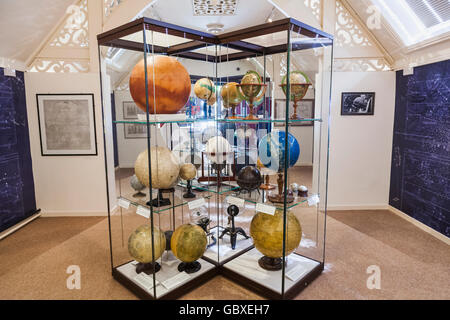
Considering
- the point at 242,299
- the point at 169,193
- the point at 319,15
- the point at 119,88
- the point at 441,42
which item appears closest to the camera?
the point at 242,299

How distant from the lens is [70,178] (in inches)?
161

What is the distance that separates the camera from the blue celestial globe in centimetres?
218

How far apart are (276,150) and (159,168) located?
2.81ft

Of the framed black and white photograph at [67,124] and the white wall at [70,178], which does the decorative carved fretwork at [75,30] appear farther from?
the framed black and white photograph at [67,124]

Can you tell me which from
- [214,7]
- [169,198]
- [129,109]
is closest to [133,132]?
[129,109]

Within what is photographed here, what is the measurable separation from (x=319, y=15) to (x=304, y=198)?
2798mm

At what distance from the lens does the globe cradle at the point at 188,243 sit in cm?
231

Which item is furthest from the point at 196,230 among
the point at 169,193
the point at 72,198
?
the point at 72,198

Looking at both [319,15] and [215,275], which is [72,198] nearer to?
[215,275]

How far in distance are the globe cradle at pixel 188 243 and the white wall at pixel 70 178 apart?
2167 mm

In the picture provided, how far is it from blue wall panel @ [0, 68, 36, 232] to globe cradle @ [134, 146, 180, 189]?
2.36 metres

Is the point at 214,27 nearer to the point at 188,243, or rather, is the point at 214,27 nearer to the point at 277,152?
the point at 277,152

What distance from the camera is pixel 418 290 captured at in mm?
2357

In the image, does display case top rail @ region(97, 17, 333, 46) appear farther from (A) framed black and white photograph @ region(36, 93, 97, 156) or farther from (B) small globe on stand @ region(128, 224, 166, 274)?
(A) framed black and white photograph @ region(36, 93, 97, 156)
